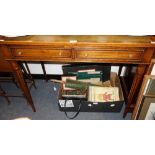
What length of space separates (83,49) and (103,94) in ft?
1.86

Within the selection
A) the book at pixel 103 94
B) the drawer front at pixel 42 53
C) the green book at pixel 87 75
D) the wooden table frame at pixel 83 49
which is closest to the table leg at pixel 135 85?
the wooden table frame at pixel 83 49

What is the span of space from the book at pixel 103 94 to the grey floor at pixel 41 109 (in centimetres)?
18

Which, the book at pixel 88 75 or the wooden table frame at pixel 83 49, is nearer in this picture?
the wooden table frame at pixel 83 49

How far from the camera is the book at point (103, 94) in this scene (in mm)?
1431

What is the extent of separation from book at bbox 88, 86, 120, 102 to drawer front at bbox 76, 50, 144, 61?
47 cm

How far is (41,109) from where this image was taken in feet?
5.25

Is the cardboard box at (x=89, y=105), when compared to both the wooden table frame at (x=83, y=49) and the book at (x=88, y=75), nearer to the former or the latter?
the book at (x=88, y=75)
